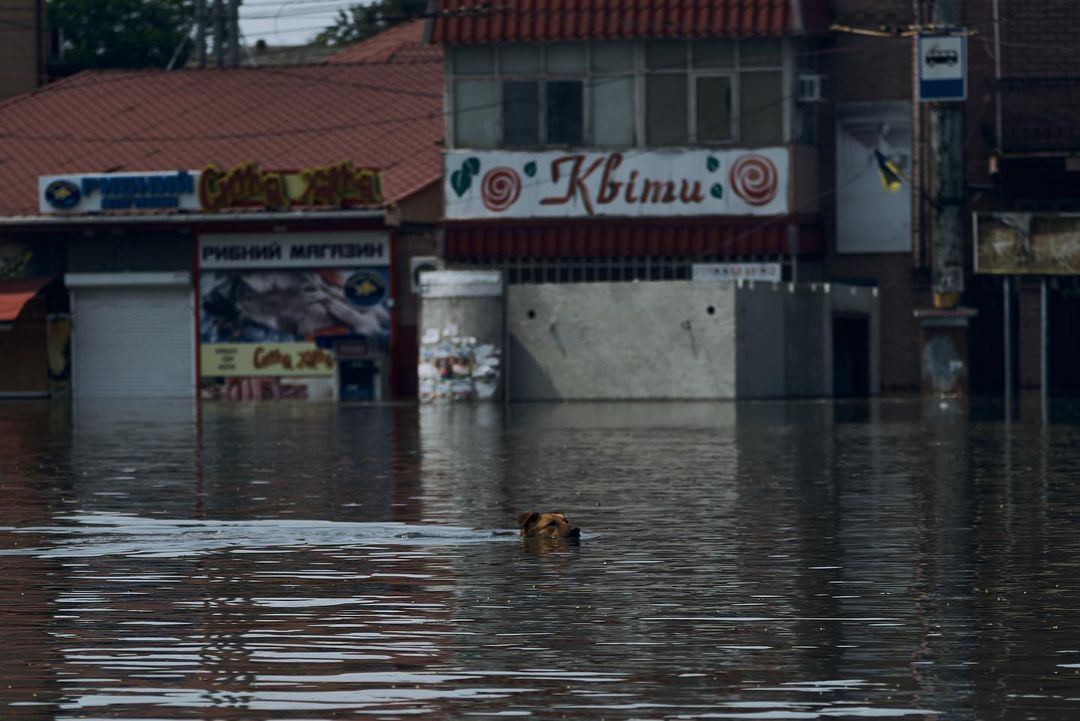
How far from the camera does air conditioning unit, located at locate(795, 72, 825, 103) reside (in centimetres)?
5294

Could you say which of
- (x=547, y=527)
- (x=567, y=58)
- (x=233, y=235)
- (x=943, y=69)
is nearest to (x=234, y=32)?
(x=233, y=235)

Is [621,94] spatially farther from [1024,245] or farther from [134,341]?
[134,341]

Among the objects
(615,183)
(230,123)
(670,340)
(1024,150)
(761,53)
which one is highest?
(761,53)

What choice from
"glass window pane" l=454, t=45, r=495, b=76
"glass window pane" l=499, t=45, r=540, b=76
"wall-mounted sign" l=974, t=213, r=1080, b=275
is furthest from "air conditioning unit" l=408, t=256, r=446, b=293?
"wall-mounted sign" l=974, t=213, r=1080, b=275

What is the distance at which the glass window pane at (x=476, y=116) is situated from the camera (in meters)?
54.7

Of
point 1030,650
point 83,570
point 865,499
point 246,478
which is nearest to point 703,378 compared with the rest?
point 246,478

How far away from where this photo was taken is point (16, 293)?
58.4 m

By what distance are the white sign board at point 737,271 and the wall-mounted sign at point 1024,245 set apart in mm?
6775

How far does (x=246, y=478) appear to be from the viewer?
2391 cm

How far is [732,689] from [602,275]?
45.9 m

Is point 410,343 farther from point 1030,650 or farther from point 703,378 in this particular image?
point 1030,650

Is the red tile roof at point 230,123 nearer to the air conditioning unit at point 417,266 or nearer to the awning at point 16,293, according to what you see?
the air conditioning unit at point 417,266

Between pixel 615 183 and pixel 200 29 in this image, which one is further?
pixel 200 29

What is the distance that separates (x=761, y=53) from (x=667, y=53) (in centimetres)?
205
